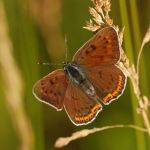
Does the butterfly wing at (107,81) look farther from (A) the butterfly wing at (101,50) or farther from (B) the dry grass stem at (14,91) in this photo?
(B) the dry grass stem at (14,91)

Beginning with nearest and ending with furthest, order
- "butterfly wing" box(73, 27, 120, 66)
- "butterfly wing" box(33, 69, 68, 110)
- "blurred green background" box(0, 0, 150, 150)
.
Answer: "butterfly wing" box(73, 27, 120, 66)
"butterfly wing" box(33, 69, 68, 110)
"blurred green background" box(0, 0, 150, 150)

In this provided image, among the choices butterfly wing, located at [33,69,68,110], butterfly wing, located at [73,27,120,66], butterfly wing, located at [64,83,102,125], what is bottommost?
butterfly wing, located at [64,83,102,125]

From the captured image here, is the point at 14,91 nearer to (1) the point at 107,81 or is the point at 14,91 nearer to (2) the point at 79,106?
(2) the point at 79,106

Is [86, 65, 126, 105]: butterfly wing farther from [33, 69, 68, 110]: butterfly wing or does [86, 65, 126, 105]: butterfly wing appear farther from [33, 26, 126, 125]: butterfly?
[33, 69, 68, 110]: butterfly wing

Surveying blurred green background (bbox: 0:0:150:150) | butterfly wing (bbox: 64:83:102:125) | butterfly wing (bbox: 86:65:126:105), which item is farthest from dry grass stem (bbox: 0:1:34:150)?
butterfly wing (bbox: 86:65:126:105)

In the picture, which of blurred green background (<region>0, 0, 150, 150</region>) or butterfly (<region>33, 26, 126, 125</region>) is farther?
blurred green background (<region>0, 0, 150, 150</region>)

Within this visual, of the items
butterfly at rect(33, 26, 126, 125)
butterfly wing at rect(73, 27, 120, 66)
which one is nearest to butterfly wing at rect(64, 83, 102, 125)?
butterfly at rect(33, 26, 126, 125)

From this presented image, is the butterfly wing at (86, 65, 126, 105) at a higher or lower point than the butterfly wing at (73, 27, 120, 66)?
lower

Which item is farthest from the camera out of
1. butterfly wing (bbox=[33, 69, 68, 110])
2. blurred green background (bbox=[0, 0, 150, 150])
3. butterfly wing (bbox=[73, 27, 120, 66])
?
blurred green background (bbox=[0, 0, 150, 150])
